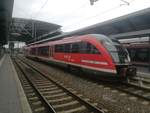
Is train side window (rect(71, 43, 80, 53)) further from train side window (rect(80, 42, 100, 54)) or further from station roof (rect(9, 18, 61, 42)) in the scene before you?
station roof (rect(9, 18, 61, 42))

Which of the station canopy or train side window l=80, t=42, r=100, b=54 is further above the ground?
the station canopy

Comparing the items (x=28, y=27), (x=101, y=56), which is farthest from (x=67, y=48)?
(x=28, y=27)

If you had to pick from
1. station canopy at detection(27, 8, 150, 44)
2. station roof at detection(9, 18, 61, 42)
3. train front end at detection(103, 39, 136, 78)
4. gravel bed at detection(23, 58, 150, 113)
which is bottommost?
gravel bed at detection(23, 58, 150, 113)

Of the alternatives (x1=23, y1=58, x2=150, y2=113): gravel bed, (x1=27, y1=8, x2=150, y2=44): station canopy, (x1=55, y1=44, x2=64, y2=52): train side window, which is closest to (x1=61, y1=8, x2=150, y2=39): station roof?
(x1=27, y1=8, x2=150, y2=44): station canopy

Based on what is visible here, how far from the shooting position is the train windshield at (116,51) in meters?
11.0

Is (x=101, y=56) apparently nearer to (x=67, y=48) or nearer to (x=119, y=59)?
(x=119, y=59)

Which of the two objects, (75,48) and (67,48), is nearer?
(75,48)

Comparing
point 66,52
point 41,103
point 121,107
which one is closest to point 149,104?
point 121,107

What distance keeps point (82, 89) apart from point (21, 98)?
133 inches

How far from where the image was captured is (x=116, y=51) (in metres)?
11.3

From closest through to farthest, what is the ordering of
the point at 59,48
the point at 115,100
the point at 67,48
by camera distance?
the point at 115,100, the point at 67,48, the point at 59,48

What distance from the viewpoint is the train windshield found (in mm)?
11018

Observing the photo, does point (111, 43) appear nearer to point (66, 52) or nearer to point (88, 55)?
point (88, 55)

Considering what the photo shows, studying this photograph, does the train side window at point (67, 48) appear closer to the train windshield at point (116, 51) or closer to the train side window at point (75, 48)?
the train side window at point (75, 48)
